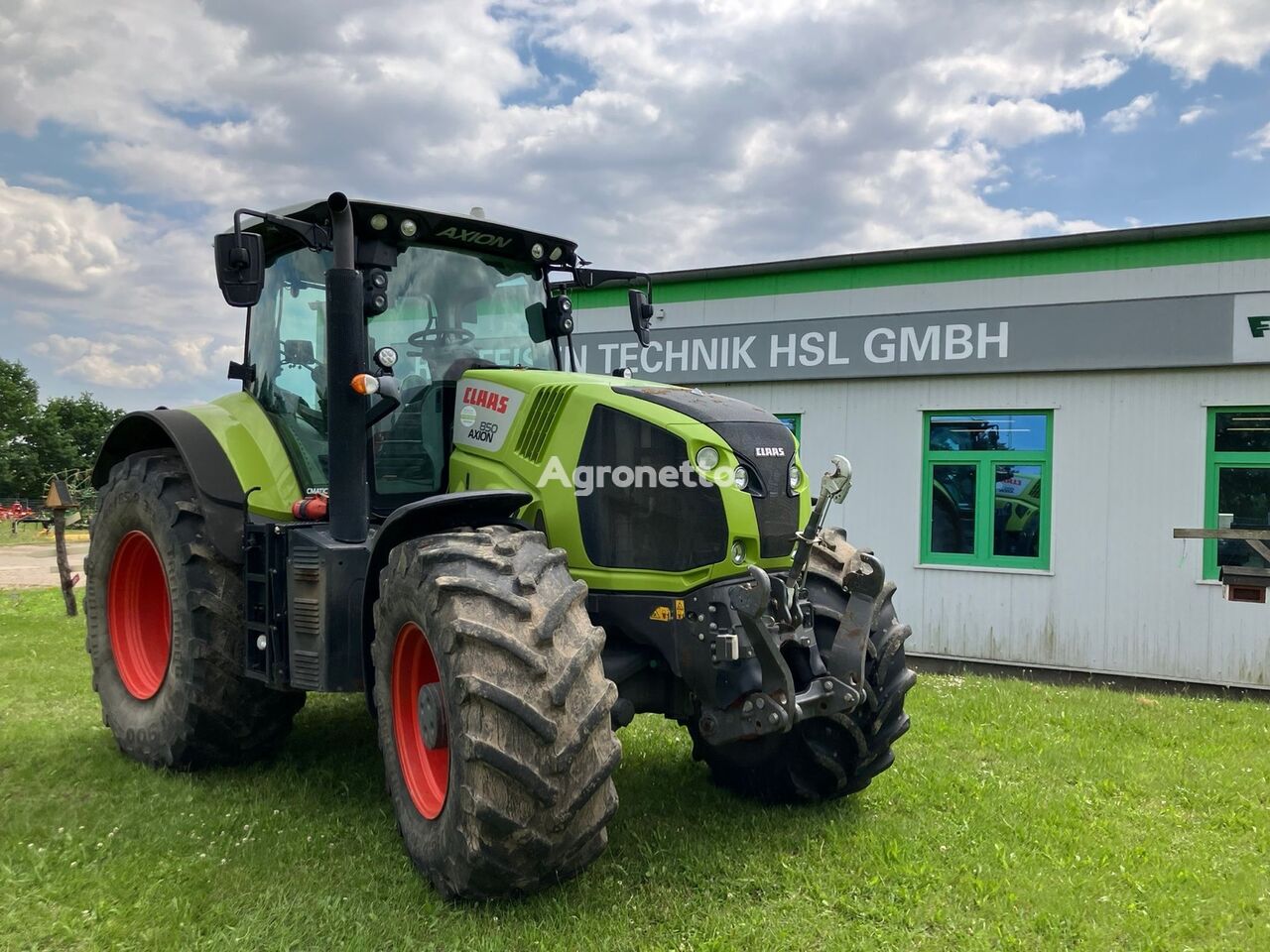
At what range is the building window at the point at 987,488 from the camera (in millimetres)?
10422

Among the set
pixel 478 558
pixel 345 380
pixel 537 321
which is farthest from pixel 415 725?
pixel 537 321

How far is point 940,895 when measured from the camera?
3941mm

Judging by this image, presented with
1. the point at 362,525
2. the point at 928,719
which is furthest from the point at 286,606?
the point at 928,719

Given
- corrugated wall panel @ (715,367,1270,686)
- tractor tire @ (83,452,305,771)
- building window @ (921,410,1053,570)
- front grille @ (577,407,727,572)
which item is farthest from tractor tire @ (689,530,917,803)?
building window @ (921,410,1053,570)

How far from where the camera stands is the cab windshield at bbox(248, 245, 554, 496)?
190 inches

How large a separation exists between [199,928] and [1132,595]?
8901mm

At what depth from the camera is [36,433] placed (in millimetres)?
62250

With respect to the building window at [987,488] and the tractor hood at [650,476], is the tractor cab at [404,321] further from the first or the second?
the building window at [987,488]

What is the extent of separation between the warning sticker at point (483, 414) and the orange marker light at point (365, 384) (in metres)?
0.48

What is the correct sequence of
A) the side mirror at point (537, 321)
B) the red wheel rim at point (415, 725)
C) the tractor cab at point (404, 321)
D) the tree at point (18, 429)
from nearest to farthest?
1. the red wheel rim at point (415, 725)
2. the tractor cab at point (404, 321)
3. the side mirror at point (537, 321)
4. the tree at point (18, 429)

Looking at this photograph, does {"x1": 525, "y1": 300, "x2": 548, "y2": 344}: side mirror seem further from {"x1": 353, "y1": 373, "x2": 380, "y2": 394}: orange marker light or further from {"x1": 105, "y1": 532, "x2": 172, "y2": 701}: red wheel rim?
{"x1": 105, "y1": 532, "x2": 172, "y2": 701}: red wheel rim

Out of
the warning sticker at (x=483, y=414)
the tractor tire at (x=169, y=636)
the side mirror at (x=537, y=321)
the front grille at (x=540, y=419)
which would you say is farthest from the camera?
the side mirror at (x=537, y=321)

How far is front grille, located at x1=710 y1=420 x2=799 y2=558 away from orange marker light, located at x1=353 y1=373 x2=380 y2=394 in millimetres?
1458

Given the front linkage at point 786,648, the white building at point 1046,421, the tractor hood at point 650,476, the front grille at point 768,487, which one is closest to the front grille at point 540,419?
the tractor hood at point 650,476
